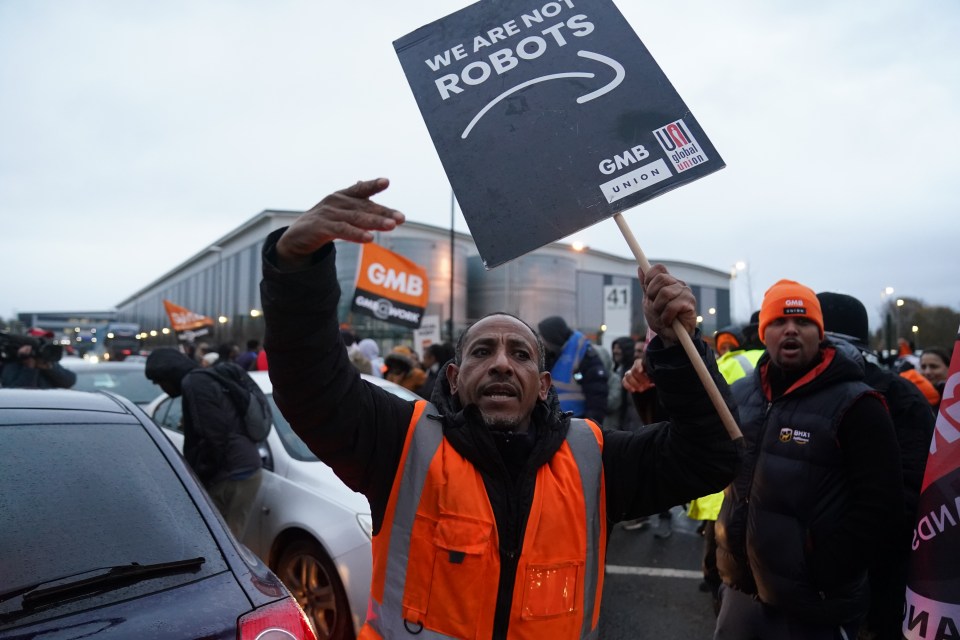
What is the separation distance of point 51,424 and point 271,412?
253 cm

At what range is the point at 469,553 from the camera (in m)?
1.69

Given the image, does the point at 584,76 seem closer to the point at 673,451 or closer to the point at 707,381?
the point at 707,381

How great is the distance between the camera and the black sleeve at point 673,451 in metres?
1.79

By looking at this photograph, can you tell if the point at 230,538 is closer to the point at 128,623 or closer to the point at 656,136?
the point at 128,623

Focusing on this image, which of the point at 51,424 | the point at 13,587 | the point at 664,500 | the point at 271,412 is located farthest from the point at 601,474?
the point at 271,412

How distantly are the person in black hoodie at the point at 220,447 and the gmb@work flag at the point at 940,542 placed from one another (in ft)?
12.3

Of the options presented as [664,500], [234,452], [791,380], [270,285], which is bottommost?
[234,452]

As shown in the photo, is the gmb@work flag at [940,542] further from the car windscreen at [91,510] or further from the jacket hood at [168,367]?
the jacket hood at [168,367]

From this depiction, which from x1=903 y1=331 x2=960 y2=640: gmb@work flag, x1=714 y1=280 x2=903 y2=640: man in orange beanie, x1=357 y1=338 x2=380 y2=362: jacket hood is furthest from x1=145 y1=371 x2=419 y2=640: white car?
x1=357 y1=338 x2=380 y2=362: jacket hood

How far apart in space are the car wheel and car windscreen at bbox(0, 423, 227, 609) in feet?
5.41

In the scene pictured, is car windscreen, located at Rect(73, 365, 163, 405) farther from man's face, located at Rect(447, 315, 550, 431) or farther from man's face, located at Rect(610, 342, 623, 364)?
man's face, located at Rect(447, 315, 550, 431)

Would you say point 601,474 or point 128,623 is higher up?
point 601,474

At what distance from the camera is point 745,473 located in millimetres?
2666

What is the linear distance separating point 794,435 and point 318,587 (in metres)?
2.74
